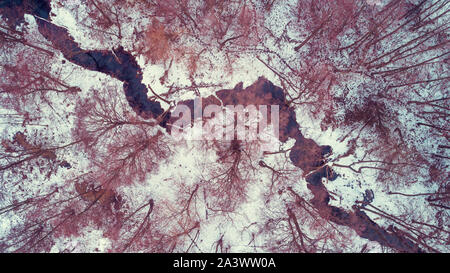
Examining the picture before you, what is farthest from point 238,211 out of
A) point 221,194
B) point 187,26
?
point 187,26

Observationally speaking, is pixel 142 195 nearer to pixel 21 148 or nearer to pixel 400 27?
pixel 21 148

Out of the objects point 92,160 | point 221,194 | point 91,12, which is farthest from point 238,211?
point 91,12

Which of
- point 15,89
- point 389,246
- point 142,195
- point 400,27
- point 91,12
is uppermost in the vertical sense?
point 91,12

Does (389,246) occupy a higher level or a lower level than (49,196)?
lower

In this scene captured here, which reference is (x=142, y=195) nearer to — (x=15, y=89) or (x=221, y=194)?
(x=221, y=194)

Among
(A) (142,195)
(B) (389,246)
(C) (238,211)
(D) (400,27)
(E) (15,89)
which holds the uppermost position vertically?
(D) (400,27)
